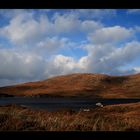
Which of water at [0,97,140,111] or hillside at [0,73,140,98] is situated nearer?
water at [0,97,140,111]

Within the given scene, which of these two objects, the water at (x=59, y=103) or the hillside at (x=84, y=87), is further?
the hillside at (x=84, y=87)

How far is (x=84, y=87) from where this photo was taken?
111 metres

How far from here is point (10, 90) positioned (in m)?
120

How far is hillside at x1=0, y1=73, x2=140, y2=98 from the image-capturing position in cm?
10456

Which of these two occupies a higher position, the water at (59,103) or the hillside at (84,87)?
the hillside at (84,87)

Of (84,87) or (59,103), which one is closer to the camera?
(59,103)

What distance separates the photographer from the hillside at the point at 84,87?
105m

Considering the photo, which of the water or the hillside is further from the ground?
the hillside
